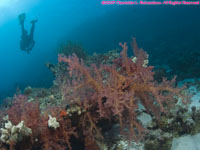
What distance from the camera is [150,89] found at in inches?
138

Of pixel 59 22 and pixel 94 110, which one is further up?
pixel 59 22

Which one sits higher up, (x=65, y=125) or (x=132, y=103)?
(x=132, y=103)

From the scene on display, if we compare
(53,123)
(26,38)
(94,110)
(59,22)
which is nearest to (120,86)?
(94,110)

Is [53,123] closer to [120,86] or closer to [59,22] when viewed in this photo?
[120,86]

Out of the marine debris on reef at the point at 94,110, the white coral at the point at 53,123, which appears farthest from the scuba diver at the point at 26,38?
the white coral at the point at 53,123

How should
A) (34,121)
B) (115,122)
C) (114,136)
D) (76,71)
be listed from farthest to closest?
1. (115,122)
2. (114,136)
3. (76,71)
4. (34,121)

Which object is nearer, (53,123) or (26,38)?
(53,123)

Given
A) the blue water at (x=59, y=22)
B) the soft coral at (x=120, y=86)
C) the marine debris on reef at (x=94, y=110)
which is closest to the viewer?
the marine debris on reef at (x=94, y=110)

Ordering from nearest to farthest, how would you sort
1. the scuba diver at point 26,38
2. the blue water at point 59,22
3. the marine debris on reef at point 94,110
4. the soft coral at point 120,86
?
the marine debris on reef at point 94,110, the soft coral at point 120,86, the scuba diver at point 26,38, the blue water at point 59,22

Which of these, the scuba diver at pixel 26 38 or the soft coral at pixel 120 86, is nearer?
the soft coral at pixel 120 86

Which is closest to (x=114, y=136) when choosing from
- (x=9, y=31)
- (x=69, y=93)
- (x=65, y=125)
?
(x=65, y=125)

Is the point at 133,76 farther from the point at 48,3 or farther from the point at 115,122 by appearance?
the point at 48,3

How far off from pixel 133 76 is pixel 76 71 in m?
1.27

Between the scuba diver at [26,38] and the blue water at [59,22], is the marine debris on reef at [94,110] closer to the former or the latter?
the scuba diver at [26,38]
